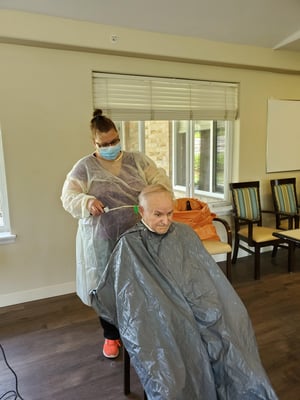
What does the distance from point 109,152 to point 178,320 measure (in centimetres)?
97

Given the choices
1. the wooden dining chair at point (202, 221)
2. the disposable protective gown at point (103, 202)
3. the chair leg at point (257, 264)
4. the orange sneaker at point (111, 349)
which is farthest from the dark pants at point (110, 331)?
the chair leg at point (257, 264)

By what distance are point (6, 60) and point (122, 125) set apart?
3.58ft

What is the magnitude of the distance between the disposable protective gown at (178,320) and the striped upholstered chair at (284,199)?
2.31m

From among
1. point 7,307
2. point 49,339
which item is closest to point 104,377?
point 49,339

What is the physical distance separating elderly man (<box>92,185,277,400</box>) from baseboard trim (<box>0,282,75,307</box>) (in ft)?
4.70

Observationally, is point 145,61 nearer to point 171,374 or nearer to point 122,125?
point 122,125

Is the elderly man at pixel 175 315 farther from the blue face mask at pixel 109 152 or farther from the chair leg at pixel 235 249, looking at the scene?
the chair leg at pixel 235 249

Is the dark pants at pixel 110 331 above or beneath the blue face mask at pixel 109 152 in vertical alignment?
beneath

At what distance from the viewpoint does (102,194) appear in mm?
1804

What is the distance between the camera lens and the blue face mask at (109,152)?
179 cm

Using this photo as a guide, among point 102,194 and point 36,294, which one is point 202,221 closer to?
point 102,194

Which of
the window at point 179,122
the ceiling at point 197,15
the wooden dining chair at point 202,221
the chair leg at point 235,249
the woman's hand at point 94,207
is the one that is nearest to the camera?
the woman's hand at point 94,207

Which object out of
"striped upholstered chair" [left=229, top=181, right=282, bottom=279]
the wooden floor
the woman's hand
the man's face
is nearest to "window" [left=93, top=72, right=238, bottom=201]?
"striped upholstered chair" [left=229, top=181, right=282, bottom=279]

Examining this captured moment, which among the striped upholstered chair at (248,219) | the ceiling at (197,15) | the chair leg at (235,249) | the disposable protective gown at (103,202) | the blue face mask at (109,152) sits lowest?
the chair leg at (235,249)
